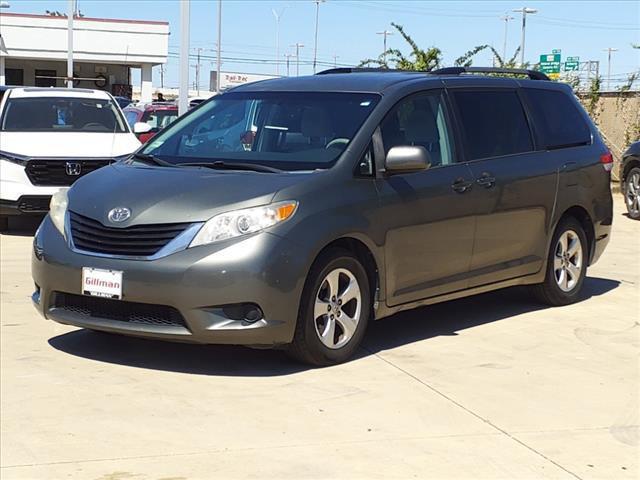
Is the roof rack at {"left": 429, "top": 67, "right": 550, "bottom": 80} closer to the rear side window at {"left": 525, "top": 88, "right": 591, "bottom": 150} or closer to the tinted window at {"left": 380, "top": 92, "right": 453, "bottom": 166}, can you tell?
the rear side window at {"left": 525, "top": 88, "right": 591, "bottom": 150}

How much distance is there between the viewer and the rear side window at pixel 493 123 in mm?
7074

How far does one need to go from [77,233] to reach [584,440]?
10.1ft

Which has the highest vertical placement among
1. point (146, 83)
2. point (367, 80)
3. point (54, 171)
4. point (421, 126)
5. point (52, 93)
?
point (146, 83)

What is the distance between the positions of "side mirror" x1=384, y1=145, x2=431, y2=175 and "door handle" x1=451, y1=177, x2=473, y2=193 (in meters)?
0.59

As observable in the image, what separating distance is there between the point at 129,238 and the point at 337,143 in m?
1.45

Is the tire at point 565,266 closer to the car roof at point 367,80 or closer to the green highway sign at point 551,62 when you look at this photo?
the car roof at point 367,80

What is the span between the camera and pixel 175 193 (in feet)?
18.8

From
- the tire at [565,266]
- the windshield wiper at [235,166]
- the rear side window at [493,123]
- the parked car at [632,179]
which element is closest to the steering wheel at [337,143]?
the windshield wiper at [235,166]

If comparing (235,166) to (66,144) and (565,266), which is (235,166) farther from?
(66,144)

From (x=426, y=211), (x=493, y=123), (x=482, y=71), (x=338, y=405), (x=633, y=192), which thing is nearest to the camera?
(x=338, y=405)

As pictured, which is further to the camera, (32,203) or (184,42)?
(184,42)

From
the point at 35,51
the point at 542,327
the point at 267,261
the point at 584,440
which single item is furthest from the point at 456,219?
the point at 35,51

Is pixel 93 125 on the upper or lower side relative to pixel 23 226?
upper

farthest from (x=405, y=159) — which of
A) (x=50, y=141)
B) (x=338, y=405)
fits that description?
(x=50, y=141)
